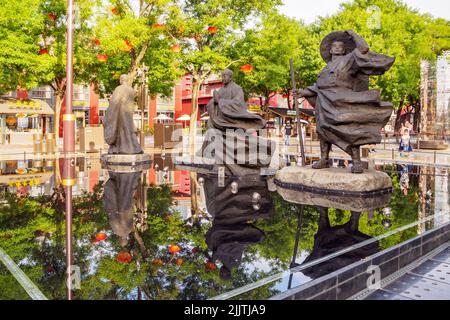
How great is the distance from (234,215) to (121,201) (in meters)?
2.60

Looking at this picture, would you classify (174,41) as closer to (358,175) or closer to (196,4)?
(196,4)

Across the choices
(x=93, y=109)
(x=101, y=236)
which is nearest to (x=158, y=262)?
(x=101, y=236)

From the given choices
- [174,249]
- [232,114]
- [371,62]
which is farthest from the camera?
[232,114]

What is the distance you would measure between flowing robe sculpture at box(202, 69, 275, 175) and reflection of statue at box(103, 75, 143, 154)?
3.56m

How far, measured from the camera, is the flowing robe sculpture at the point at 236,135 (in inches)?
466

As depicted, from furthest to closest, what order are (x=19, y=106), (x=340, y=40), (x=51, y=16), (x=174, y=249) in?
(x=19, y=106), (x=51, y=16), (x=340, y=40), (x=174, y=249)

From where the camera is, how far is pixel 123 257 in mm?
5172

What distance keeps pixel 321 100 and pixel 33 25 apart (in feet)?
62.4

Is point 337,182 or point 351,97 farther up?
point 351,97

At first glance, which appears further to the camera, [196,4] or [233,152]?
[196,4]

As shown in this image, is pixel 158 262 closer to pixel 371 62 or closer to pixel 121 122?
pixel 371 62
